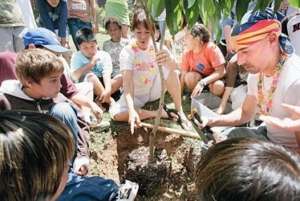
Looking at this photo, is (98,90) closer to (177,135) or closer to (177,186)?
(177,135)

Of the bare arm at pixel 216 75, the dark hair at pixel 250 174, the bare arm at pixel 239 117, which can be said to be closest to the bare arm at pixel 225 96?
the bare arm at pixel 216 75

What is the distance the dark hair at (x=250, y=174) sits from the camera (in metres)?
1.15

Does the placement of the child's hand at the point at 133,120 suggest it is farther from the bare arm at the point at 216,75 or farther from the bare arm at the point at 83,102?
the bare arm at the point at 216,75

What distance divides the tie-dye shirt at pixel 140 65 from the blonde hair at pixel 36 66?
45.9 inches

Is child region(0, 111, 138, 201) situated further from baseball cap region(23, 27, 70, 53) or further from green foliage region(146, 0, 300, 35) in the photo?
baseball cap region(23, 27, 70, 53)

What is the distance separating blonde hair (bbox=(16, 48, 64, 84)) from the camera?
2580 mm

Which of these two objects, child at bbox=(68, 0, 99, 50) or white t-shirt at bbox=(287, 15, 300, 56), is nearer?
white t-shirt at bbox=(287, 15, 300, 56)

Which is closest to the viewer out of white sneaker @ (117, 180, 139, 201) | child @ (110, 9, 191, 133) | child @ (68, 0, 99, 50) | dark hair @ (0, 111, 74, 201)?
dark hair @ (0, 111, 74, 201)

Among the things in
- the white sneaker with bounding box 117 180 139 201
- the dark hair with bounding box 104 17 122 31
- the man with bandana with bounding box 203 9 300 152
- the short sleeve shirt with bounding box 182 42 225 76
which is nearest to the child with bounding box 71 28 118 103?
the dark hair with bounding box 104 17 122 31

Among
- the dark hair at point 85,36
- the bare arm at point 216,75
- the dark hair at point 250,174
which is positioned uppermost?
the dark hair at point 250,174

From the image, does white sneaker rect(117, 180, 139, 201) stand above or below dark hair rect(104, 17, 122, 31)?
above

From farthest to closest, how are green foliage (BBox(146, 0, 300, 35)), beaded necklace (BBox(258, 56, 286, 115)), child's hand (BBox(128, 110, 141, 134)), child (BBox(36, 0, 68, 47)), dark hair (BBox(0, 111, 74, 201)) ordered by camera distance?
child (BBox(36, 0, 68, 47)) → child's hand (BBox(128, 110, 141, 134)) → beaded necklace (BBox(258, 56, 286, 115)) → green foliage (BBox(146, 0, 300, 35)) → dark hair (BBox(0, 111, 74, 201))

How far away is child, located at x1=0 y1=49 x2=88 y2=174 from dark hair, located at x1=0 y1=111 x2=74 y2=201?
132 cm

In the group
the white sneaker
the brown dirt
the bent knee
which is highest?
the white sneaker
